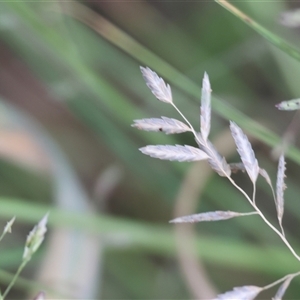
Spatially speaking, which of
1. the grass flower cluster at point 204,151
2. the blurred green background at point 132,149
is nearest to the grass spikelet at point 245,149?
the grass flower cluster at point 204,151

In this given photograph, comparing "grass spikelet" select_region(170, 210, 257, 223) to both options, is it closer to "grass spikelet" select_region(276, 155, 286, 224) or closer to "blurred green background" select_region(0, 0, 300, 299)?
"grass spikelet" select_region(276, 155, 286, 224)

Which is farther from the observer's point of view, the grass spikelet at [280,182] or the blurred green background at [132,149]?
the blurred green background at [132,149]

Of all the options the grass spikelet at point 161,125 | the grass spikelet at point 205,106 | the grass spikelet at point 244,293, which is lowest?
the grass spikelet at point 244,293

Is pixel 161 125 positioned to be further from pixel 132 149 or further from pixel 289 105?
pixel 132 149

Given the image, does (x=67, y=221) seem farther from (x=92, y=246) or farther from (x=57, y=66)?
(x=57, y=66)

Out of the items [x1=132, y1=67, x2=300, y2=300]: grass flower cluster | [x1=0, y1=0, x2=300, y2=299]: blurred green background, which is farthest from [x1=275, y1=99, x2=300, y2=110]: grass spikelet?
[x1=0, y1=0, x2=300, y2=299]: blurred green background

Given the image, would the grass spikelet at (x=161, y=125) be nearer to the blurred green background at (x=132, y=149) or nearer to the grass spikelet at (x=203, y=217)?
the grass spikelet at (x=203, y=217)

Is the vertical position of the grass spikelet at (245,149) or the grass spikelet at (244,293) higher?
the grass spikelet at (245,149)

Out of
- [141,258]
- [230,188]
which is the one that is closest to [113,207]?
[141,258]
